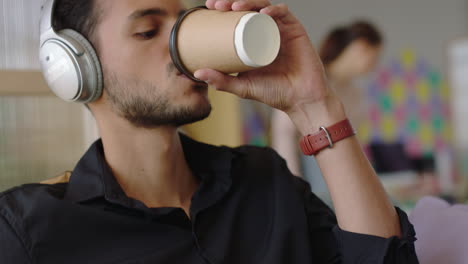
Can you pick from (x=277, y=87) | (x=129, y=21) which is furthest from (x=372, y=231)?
(x=129, y=21)

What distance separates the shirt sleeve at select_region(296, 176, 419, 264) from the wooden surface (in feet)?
2.45

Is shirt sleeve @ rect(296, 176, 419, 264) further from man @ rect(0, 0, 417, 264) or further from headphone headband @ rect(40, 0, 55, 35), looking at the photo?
headphone headband @ rect(40, 0, 55, 35)

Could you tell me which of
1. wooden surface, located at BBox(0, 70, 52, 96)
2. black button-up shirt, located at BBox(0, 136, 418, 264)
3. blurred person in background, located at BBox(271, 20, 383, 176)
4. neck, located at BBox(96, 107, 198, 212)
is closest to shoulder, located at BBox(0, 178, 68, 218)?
black button-up shirt, located at BBox(0, 136, 418, 264)

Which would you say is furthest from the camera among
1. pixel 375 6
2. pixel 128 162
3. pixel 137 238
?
pixel 375 6

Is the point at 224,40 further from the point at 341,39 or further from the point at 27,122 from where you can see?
the point at 341,39

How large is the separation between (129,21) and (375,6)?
3403mm

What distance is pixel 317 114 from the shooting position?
973mm

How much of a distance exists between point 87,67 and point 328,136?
46cm

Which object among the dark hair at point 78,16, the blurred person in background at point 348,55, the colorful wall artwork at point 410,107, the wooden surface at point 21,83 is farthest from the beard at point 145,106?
the colorful wall artwork at point 410,107

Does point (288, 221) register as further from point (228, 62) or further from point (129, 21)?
point (129, 21)

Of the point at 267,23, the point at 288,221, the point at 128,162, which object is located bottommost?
the point at 288,221

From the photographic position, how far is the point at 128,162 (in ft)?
3.36

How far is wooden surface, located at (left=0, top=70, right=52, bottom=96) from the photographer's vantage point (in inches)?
48.8

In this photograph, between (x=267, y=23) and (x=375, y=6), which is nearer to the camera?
(x=267, y=23)
